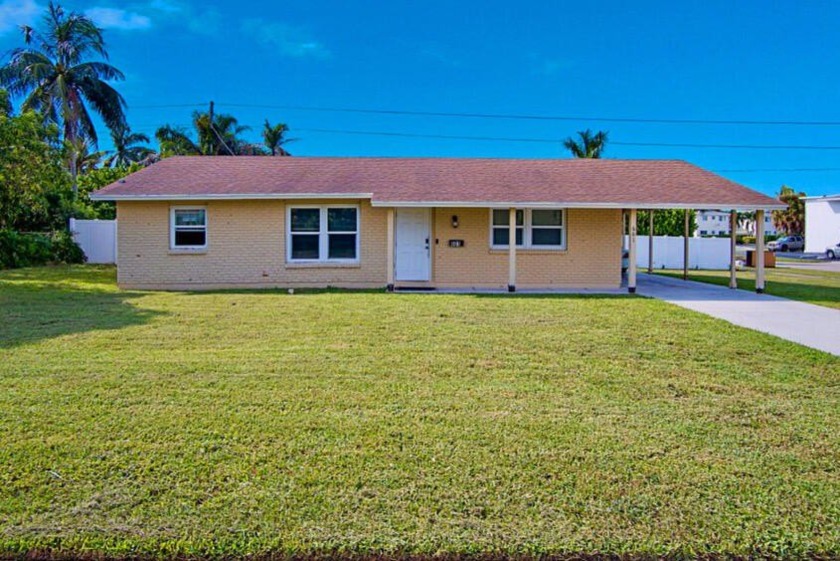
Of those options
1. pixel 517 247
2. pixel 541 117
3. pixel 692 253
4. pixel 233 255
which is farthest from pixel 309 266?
pixel 541 117

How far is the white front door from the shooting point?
1569 centimetres

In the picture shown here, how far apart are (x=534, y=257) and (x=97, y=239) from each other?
743 inches

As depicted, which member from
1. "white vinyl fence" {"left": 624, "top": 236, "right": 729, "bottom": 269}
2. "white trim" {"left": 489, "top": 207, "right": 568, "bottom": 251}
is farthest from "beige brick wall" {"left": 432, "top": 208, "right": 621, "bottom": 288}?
"white vinyl fence" {"left": 624, "top": 236, "right": 729, "bottom": 269}

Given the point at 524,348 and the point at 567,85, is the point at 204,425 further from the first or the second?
the point at 567,85

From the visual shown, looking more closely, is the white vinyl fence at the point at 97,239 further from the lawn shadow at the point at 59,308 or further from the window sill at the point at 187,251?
the window sill at the point at 187,251

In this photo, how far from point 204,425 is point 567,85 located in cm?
3996

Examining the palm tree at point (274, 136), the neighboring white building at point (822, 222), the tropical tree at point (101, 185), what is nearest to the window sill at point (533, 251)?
the tropical tree at point (101, 185)

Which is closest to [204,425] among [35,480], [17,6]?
[35,480]

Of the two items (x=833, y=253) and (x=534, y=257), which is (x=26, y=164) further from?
(x=833, y=253)

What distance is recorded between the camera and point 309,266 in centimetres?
1547

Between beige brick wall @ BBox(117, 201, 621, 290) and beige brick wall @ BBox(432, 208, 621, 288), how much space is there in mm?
27

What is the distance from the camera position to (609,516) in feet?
11.2

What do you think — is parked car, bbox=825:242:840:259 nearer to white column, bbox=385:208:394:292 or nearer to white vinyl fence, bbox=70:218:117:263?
white column, bbox=385:208:394:292

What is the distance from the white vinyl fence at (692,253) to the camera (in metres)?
28.1
